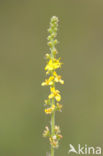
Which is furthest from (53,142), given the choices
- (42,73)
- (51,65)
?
(42,73)

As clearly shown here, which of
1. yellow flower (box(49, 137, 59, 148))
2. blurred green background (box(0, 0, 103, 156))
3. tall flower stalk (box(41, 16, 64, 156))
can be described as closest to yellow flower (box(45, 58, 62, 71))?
tall flower stalk (box(41, 16, 64, 156))

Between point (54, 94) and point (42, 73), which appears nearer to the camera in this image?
point (54, 94)

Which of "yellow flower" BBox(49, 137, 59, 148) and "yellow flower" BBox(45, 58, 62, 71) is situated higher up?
"yellow flower" BBox(45, 58, 62, 71)

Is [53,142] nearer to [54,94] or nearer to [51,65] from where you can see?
[54,94]

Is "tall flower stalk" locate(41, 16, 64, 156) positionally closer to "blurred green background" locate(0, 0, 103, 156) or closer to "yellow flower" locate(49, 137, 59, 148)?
"yellow flower" locate(49, 137, 59, 148)

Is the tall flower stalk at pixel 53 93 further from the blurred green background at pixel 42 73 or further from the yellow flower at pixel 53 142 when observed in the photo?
the blurred green background at pixel 42 73

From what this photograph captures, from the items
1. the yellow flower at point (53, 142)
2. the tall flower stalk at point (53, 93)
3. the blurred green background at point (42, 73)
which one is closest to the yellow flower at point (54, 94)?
the tall flower stalk at point (53, 93)

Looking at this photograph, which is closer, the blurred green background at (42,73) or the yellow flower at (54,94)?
the yellow flower at (54,94)

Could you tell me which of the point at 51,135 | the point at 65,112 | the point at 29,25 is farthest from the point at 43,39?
the point at 51,135
